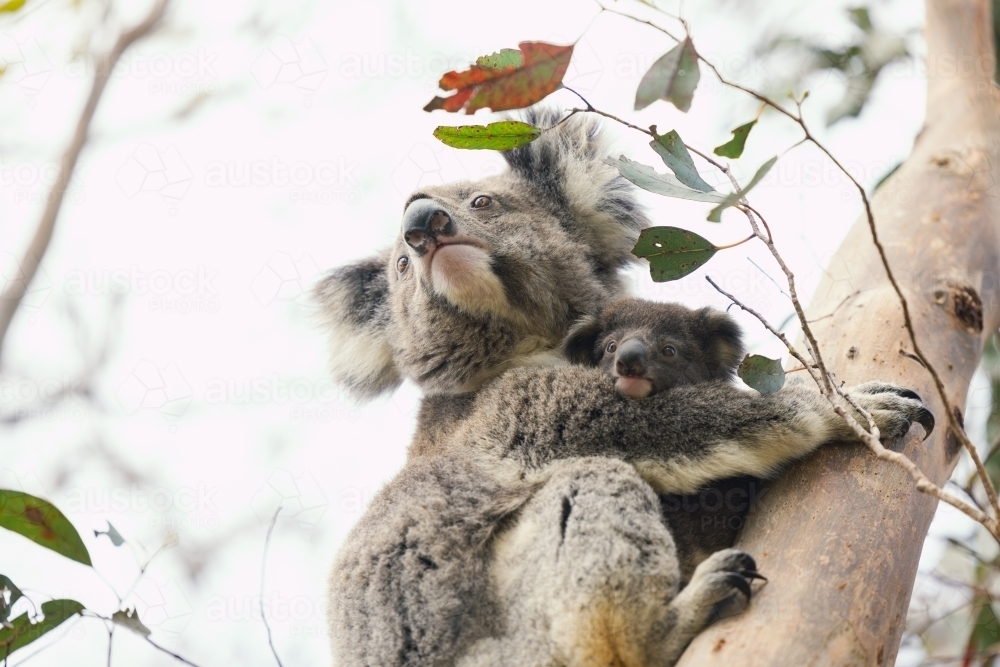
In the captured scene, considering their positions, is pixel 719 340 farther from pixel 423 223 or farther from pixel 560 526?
pixel 423 223

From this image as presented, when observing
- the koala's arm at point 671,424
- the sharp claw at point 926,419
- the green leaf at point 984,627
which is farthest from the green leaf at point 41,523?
the green leaf at point 984,627

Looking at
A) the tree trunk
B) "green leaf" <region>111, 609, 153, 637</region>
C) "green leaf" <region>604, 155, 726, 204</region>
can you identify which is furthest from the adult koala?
"green leaf" <region>604, 155, 726, 204</region>

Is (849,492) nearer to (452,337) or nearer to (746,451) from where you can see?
(746,451)

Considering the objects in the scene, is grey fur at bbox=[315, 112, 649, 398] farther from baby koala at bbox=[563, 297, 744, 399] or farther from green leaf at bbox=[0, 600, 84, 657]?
green leaf at bbox=[0, 600, 84, 657]

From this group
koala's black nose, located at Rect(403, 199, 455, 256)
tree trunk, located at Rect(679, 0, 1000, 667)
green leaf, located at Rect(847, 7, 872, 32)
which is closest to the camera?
tree trunk, located at Rect(679, 0, 1000, 667)

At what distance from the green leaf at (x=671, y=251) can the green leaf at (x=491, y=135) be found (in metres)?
0.43

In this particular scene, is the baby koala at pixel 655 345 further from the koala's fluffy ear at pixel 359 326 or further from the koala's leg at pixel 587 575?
the koala's fluffy ear at pixel 359 326

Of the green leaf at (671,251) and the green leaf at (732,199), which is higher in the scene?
the green leaf at (732,199)

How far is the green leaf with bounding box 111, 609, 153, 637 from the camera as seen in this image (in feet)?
8.78

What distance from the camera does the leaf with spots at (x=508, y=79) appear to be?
7.77 ft

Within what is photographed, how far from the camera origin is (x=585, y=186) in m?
3.88

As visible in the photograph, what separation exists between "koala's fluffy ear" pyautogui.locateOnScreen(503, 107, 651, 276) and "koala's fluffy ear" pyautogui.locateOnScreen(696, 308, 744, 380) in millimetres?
773

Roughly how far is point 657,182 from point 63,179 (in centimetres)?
386

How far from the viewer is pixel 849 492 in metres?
2.31
